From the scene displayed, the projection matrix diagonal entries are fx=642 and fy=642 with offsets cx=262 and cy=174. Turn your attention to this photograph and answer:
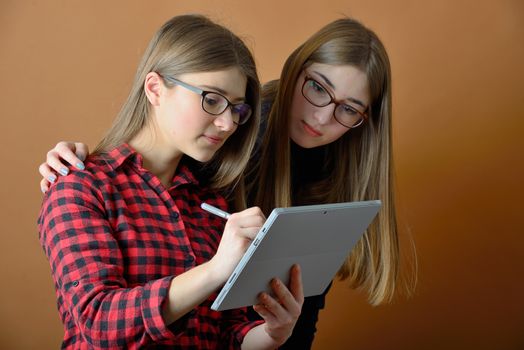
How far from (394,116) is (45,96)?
4.07 ft

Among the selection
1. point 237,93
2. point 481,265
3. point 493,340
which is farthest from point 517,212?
point 237,93

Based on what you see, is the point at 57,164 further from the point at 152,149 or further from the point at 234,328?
the point at 234,328

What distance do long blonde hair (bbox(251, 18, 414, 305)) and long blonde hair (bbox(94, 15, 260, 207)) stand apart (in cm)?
25

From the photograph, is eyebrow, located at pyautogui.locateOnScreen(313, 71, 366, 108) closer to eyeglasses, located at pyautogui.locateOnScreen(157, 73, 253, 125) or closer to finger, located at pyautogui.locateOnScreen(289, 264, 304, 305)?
eyeglasses, located at pyautogui.locateOnScreen(157, 73, 253, 125)

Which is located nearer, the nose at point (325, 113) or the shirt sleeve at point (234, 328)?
the shirt sleeve at point (234, 328)

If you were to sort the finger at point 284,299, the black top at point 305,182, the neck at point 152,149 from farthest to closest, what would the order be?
the black top at point 305,182
the neck at point 152,149
the finger at point 284,299

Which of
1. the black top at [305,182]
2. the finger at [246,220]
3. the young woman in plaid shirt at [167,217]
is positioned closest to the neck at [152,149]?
the young woman in plaid shirt at [167,217]

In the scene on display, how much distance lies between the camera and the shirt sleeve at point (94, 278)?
1.07m

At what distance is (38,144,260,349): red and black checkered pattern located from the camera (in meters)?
1.07

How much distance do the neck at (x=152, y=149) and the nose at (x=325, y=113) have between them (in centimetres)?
42

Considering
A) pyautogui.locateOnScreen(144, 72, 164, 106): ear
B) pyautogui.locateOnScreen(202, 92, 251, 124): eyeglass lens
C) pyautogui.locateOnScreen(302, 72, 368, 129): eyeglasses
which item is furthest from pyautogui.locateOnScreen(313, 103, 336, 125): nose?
pyautogui.locateOnScreen(144, 72, 164, 106): ear

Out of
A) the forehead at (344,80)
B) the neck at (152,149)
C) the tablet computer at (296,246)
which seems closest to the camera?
the tablet computer at (296,246)

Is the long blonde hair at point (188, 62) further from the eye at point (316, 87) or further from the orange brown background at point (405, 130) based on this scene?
the orange brown background at point (405, 130)

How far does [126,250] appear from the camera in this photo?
3.91 feet
